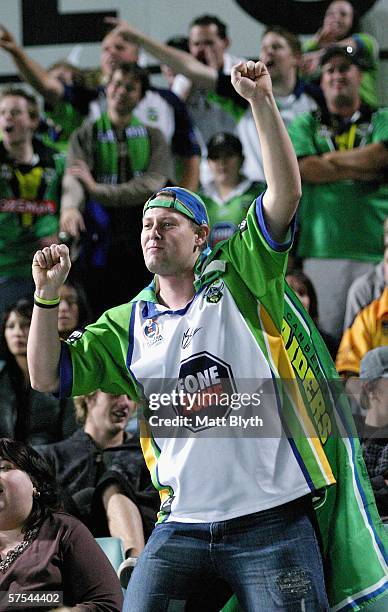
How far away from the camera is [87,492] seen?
3.73 m

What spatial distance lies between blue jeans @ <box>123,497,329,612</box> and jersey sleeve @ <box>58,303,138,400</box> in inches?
18.2

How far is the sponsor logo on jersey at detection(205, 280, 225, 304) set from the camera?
2.40 m

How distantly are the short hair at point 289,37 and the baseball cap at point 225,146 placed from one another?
707mm

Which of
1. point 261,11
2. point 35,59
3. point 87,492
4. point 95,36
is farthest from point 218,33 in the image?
point 87,492

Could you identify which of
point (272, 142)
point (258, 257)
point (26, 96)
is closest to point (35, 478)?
point (258, 257)

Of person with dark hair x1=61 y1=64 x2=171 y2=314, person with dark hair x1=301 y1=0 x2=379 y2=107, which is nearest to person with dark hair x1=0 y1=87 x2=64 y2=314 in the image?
person with dark hair x1=61 y1=64 x2=171 y2=314

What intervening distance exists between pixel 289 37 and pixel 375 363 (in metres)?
2.37

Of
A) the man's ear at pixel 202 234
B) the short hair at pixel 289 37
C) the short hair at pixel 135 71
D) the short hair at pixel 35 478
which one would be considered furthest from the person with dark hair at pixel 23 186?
the man's ear at pixel 202 234

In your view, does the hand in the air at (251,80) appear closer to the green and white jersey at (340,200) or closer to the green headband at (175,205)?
the green headband at (175,205)

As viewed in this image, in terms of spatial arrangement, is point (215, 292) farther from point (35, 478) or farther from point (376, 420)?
point (376, 420)

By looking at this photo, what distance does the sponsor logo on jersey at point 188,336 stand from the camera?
2.38m

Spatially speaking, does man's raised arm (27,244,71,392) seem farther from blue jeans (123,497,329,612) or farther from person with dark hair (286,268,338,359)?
person with dark hair (286,268,338,359)

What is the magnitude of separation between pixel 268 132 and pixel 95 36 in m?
4.20

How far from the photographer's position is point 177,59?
576 cm
